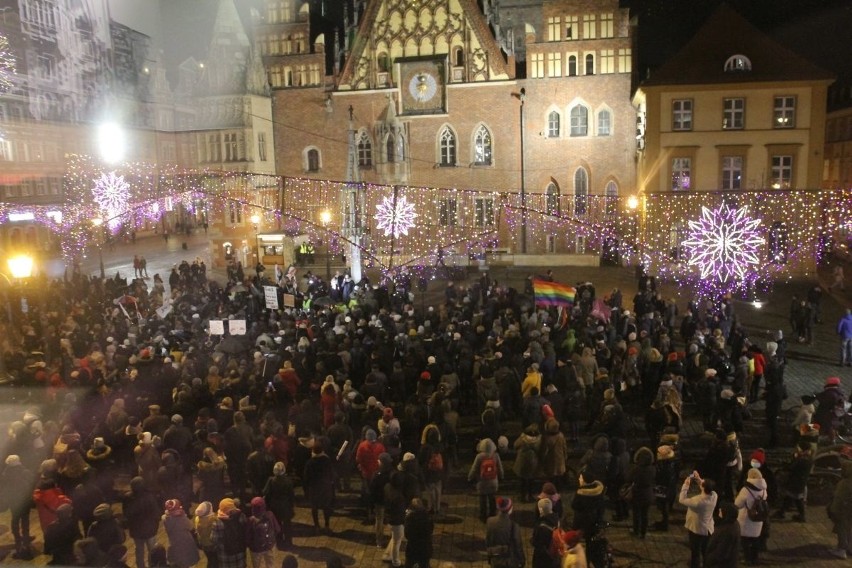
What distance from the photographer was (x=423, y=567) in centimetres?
774

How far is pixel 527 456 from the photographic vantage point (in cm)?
962

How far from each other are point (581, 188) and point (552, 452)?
28082mm

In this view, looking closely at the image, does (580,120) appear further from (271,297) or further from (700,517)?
(700,517)

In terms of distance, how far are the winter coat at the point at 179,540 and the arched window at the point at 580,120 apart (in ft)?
103

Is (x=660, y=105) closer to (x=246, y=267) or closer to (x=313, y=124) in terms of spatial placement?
(x=313, y=124)


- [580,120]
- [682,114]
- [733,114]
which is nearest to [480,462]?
[682,114]

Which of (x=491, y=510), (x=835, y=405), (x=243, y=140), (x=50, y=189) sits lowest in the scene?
(x=491, y=510)

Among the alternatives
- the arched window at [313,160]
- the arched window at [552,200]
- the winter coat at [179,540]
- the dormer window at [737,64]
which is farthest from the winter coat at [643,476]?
the arched window at [313,160]

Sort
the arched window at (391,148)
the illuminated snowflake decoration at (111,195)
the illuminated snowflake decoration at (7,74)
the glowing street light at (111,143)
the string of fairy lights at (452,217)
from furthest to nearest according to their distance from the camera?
1. the glowing street light at (111,143)
2. the arched window at (391,148)
3. the illuminated snowflake decoration at (7,74)
4. the illuminated snowflake decoration at (111,195)
5. the string of fairy lights at (452,217)

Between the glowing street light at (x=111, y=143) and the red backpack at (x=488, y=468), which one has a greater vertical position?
the glowing street light at (x=111, y=143)

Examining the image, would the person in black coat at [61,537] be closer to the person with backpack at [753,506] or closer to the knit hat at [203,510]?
the knit hat at [203,510]

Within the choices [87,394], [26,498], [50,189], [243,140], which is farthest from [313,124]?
[26,498]

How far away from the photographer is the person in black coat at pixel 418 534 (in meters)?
7.52

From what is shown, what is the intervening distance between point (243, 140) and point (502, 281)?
1800 cm
